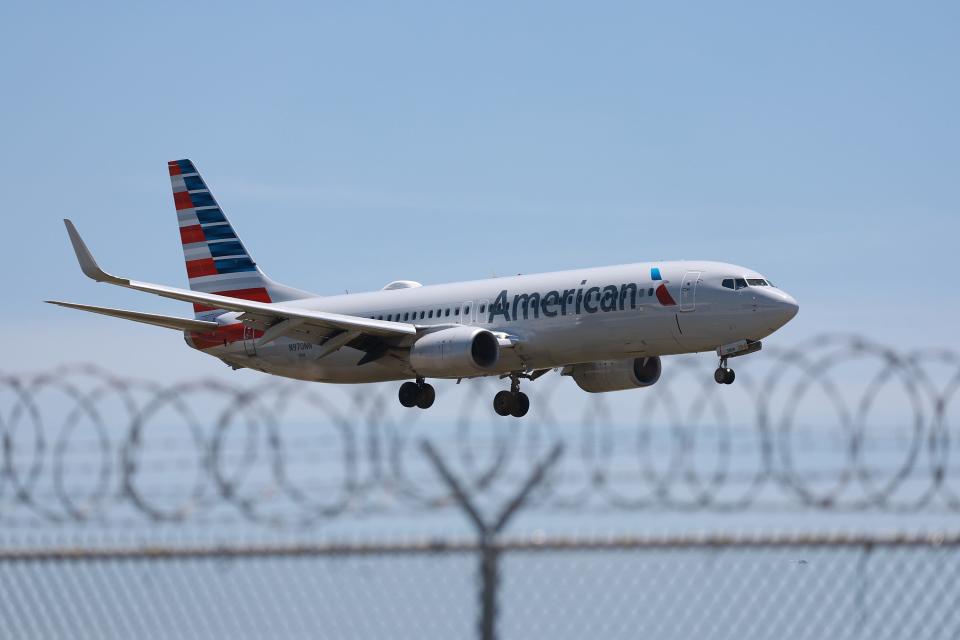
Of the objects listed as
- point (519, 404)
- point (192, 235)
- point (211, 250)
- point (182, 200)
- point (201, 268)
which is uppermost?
point (182, 200)

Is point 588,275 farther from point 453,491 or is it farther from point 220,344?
point 453,491

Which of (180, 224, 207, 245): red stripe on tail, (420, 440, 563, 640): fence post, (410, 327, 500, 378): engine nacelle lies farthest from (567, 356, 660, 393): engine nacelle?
(420, 440, 563, 640): fence post

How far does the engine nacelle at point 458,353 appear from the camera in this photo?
145ft

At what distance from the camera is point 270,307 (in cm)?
4650

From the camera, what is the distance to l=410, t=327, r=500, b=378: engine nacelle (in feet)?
145

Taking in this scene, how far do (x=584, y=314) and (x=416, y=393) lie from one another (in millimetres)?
7823

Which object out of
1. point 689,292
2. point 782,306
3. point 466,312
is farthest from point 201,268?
point 782,306

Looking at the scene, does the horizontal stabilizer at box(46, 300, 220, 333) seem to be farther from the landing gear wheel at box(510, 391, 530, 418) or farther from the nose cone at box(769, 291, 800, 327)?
the nose cone at box(769, 291, 800, 327)

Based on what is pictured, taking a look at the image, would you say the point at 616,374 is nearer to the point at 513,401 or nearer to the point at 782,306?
the point at 513,401

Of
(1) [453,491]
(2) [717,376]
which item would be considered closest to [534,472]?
(1) [453,491]

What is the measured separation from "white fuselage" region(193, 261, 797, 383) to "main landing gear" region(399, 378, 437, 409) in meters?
0.44

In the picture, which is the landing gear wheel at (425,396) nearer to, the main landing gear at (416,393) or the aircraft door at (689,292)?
the main landing gear at (416,393)

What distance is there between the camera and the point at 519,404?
50.4 metres

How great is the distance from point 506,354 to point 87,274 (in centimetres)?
1249
